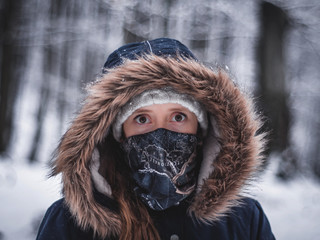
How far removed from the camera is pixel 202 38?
6.54 meters

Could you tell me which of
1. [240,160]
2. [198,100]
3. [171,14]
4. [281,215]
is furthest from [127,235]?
[171,14]

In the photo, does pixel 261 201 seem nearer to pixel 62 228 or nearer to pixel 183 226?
pixel 183 226

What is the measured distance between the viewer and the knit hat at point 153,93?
1.55m

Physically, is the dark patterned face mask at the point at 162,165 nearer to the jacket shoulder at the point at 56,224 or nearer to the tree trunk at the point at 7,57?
the jacket shoulder at the point at 56,224

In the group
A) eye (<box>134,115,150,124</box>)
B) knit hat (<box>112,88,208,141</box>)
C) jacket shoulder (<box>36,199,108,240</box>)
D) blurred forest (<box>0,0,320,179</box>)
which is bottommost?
jacket shoulder (<box>36,199,108,240</box>)

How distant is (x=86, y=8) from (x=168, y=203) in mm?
6840

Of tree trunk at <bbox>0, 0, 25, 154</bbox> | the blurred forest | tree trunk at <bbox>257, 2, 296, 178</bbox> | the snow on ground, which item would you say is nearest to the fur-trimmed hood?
the snow on ground

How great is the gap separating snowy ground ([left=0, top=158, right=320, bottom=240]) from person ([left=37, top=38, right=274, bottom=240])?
1.96 meters

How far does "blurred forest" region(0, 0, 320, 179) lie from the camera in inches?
235

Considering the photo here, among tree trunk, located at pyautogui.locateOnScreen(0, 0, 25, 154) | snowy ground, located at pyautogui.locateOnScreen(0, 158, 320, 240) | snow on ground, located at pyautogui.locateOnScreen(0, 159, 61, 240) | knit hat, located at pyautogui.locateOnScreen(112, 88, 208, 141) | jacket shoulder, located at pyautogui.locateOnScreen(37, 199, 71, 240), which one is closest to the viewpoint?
Result: jacket shoulder, located at pyautogui.locateOnScreen(37, 199, 71, 240)

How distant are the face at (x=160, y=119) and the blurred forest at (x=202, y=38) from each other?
300 cm

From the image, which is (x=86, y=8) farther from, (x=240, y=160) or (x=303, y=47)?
(x=240, y=160)

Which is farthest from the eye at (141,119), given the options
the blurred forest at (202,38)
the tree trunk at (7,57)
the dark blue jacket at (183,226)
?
the tree trunk at (7,57)

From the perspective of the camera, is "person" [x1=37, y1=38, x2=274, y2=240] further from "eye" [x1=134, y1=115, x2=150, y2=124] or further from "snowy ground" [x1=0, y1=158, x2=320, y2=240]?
"snowy ground" [x1=0, y1=158, x2=320, y2=240]
